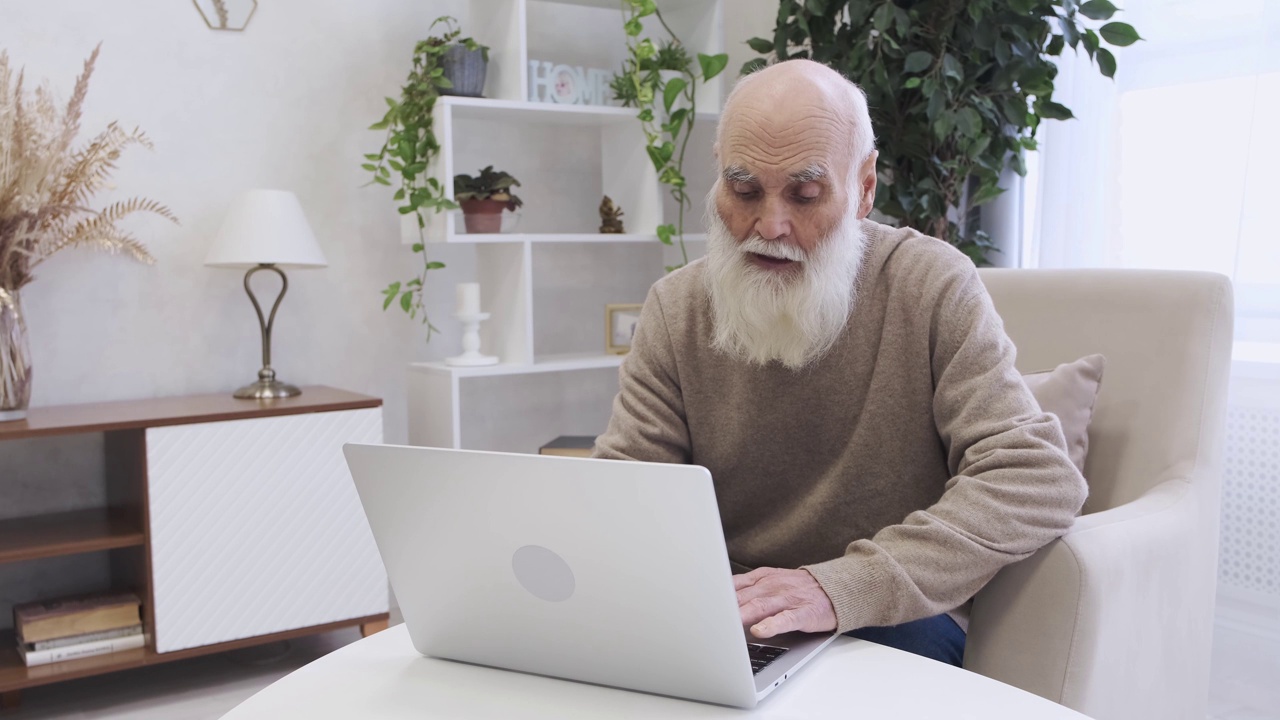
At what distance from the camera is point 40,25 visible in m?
2.72

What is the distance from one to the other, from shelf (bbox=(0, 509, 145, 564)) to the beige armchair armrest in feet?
6.51

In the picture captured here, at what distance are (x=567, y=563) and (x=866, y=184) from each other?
0.86 metres

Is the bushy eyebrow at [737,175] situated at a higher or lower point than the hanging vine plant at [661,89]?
lower

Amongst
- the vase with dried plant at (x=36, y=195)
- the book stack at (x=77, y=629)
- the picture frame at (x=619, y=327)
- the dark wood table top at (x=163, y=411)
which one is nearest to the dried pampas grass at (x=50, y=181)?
the vase with dried plant at (x=36, y=195)

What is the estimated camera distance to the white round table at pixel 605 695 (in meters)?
0.95

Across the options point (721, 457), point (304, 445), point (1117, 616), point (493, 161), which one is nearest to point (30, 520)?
point (304, 445)

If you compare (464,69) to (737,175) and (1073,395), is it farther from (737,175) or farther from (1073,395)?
(1073,395)

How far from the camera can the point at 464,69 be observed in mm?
2928

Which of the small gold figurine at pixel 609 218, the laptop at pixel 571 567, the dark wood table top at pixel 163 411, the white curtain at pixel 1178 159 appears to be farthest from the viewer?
the small gold figurine at pixel 609 218

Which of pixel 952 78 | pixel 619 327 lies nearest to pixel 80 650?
pixel 619 327

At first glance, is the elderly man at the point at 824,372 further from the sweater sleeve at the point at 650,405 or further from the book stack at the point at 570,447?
the book stack at the point at 570,447

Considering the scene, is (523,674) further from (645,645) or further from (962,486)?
(962,486)

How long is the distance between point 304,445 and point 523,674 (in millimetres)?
1737

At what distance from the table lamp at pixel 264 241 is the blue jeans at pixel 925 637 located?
6.11 ft
